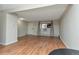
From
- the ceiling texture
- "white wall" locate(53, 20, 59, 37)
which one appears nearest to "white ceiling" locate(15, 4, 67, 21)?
the ceiling texture

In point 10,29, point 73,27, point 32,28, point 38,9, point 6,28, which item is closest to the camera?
point 73,27

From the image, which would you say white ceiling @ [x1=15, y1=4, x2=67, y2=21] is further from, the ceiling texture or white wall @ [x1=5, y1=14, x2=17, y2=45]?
white wall @ [x1=5, y1=14, x2=17, y2=45]

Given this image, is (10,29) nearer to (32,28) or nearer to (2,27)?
(2,27)

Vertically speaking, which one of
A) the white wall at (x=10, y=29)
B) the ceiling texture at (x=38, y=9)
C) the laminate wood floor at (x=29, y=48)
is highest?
the ceiling texture at (x=38, y=9)

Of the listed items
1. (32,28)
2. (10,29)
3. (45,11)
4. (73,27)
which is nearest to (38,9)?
(45,11)

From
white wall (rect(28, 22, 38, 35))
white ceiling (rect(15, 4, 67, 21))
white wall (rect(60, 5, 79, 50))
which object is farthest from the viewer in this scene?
white wall (rect(28, 22, 38, 35))

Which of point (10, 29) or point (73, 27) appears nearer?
point (73, 27)

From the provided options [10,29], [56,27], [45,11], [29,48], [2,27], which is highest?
[45,11]

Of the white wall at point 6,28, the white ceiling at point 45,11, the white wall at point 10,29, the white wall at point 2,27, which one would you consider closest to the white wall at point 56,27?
the white ceiling at point 45,11

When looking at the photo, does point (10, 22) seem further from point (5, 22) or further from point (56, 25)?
point (56, 25)

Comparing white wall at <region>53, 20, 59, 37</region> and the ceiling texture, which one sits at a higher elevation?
the ceiling texture

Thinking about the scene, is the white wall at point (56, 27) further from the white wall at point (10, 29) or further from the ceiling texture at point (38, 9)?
the white wall at point (10, 29)

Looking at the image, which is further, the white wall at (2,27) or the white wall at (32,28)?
the white wall at (32,28)
